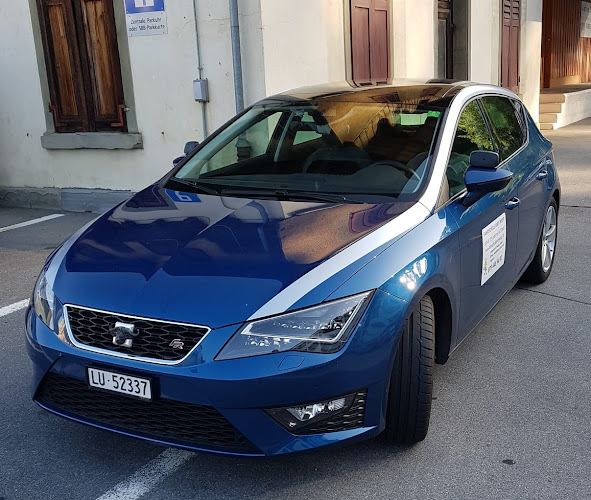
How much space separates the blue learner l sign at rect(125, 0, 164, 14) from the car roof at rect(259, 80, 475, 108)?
3.80m

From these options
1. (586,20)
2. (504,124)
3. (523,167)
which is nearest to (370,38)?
(504,124)

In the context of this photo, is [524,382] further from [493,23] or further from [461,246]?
[493,23]

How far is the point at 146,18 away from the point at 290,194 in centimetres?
502

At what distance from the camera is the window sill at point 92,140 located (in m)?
8.05

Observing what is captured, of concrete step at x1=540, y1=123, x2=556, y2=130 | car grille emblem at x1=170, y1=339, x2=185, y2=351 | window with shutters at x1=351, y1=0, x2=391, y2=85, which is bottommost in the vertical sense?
concrete step at x1=540, y1=123, x2=556, y2=130

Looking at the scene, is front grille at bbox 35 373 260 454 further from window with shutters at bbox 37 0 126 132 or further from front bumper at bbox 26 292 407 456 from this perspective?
window with shutters at bbox 37 0 126 132

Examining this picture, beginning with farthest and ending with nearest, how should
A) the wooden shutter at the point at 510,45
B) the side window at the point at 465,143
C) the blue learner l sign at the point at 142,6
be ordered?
the wooden shutter at the point at 510,45, the blue learner l sign at the point at 142,6, the side window at the point at 465,143

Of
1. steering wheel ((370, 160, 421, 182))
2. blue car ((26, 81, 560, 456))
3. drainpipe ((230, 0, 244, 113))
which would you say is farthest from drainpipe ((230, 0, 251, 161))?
steering wheel ((370, 160, 421, 182))

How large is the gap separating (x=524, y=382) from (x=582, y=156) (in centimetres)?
840

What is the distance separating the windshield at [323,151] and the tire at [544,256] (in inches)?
64.2

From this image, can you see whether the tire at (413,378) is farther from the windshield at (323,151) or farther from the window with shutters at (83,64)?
the window with shutters at (83,64)

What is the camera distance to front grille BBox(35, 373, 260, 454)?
253 cm

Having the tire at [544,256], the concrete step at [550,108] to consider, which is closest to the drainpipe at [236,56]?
the tire at [544,256]

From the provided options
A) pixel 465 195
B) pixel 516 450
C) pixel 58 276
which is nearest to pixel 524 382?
pixel 516 450
